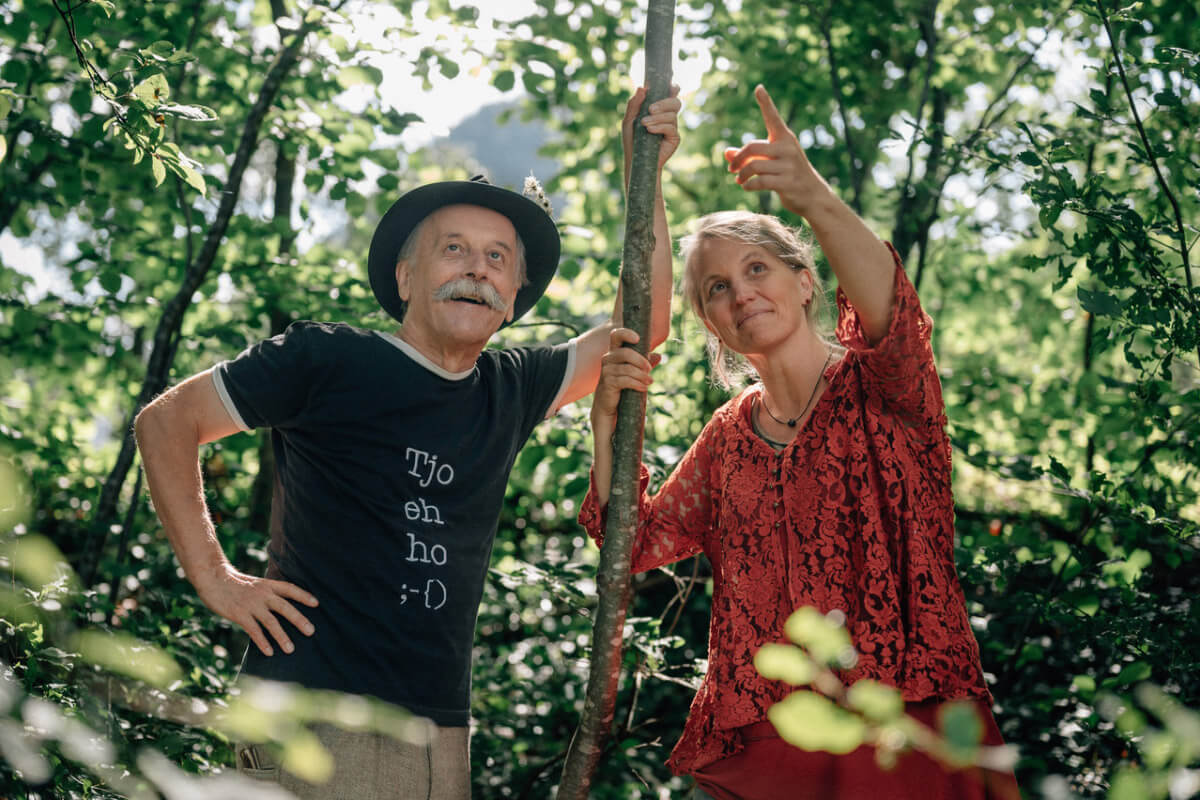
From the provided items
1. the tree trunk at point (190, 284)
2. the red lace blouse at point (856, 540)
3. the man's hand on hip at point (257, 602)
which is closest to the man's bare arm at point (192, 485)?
the man's hand on hip at point (257, 602)

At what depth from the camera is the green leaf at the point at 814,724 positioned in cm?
65

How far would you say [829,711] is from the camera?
658 mm

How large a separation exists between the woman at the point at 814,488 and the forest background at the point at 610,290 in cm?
65

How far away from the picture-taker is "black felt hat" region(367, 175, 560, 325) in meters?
2.52

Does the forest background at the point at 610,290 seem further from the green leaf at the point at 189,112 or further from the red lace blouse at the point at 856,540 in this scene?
the red lace blouse at the point at 856,540

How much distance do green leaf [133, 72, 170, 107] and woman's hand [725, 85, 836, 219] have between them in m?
1.27

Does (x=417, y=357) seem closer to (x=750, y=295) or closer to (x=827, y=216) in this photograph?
(x=750, y=295)

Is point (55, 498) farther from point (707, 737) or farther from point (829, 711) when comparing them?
point (829, 711)

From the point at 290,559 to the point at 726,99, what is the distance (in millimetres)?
3704

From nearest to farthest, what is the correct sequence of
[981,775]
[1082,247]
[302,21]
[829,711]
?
1. [829,711]
2. [981,775]
3. [1082,247]
4. [302,21]

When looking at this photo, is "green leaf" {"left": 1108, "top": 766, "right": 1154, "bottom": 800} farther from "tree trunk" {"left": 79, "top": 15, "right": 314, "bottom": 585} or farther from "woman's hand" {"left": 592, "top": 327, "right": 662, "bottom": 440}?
"tree trunk" {"left": 79, "top": 15, "right": 314, "bottom": 585}

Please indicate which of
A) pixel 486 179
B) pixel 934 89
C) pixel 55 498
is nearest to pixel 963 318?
pixel 934 89

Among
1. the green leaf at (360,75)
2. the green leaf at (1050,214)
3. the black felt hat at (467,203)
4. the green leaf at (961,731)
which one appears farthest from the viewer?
the green leaf at (360,75)

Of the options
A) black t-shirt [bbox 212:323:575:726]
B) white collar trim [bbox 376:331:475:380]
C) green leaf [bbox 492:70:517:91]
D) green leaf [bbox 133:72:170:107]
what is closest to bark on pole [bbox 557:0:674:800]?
black t-shirt [bbox 212:323:575:726]
